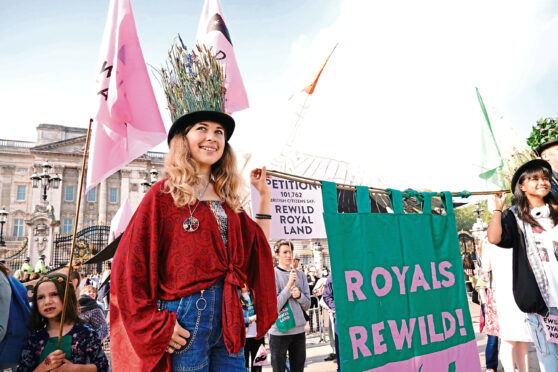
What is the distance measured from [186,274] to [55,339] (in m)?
1.74

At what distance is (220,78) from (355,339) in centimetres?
194

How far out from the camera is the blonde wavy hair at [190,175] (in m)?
1.99

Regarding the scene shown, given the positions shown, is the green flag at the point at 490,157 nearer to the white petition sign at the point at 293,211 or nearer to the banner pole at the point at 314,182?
the banner pole at the point at 314,182

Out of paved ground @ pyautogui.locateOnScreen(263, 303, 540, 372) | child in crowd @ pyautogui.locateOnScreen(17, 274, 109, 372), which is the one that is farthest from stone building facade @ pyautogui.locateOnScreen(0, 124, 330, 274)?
child in crowd @ pyautogui.locateOnScreen(17, 274, 109, 372)

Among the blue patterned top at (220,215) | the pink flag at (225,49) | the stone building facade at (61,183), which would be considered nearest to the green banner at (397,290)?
the blue patterned top at (220,215)

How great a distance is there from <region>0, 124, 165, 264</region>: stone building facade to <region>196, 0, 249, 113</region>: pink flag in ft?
135

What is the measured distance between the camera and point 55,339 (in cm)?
287

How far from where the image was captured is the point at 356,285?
278cm

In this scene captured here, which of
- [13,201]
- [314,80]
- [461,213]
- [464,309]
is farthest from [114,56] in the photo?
[461,213]

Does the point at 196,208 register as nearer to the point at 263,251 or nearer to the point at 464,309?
the point at 263,251

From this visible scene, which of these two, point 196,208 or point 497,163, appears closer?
point 196,208

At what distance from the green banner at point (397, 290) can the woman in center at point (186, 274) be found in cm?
79

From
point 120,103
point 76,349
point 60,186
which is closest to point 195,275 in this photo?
point 76,349

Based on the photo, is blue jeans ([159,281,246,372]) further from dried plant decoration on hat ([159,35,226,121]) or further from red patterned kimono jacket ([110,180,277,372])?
dried plant decoration on hat ([159,35,226,121])
